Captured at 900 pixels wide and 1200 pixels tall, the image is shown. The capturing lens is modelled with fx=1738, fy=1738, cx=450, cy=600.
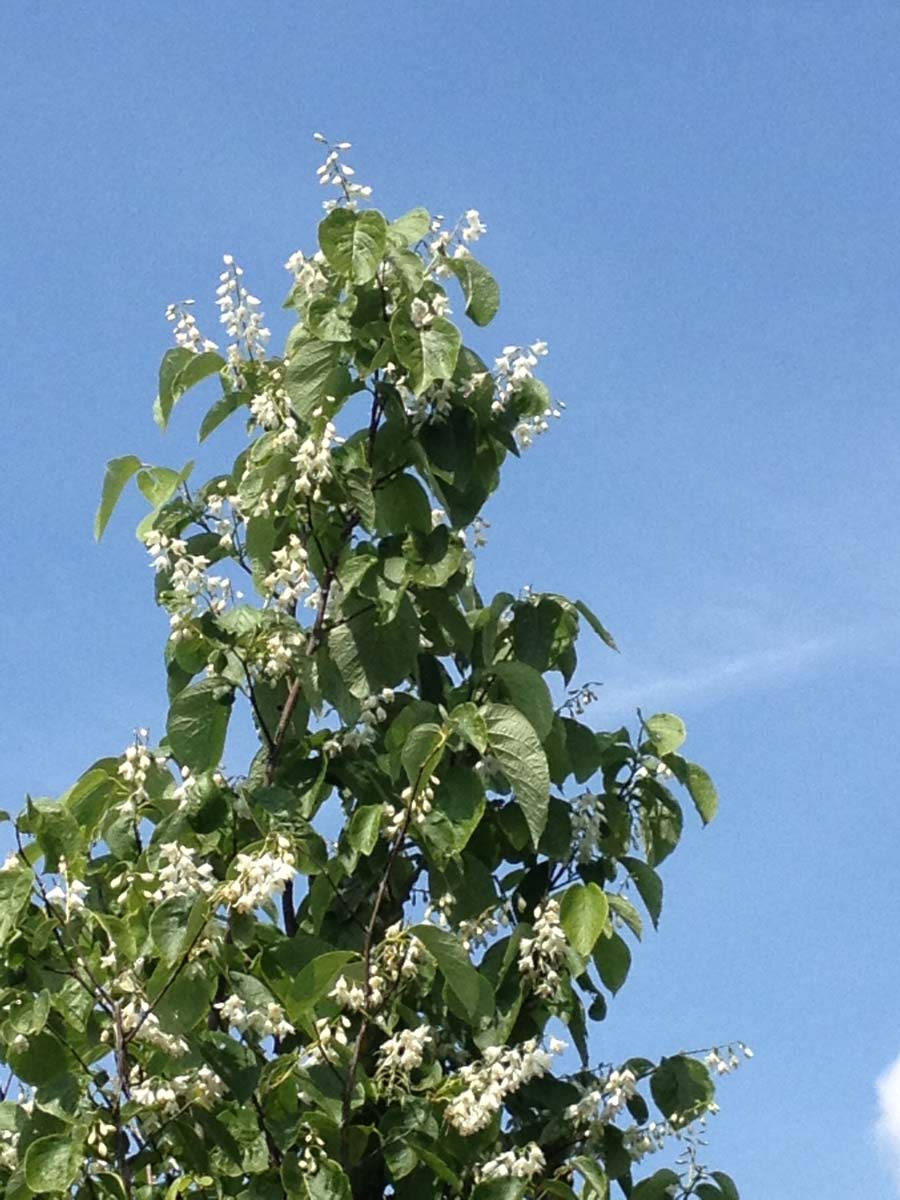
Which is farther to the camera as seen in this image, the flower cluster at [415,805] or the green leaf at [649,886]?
the green leaf at [649,886]

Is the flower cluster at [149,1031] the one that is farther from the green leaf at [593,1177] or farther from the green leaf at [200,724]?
the green leaf at [593,1177]

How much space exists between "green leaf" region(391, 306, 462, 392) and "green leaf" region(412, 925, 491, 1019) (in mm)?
1389

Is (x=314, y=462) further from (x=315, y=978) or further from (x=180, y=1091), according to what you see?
(x=180, y=1091)

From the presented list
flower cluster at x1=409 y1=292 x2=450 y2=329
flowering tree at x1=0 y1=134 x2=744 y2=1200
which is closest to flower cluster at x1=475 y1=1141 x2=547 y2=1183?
flowering tree at x1=0 y1=134 x2=744 y2=1200

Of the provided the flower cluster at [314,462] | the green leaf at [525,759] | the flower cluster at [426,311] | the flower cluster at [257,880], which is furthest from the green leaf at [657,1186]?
the flower cluster at [426,311]

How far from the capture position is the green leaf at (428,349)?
14.7 ft

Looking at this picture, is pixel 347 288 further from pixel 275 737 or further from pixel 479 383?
pixel 275 737

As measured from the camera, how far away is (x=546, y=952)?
14.1 ft

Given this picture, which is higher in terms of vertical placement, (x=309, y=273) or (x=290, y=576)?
(x=309, y=273)

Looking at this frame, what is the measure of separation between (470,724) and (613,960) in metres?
0.87

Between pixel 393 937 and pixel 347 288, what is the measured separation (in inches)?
69.6

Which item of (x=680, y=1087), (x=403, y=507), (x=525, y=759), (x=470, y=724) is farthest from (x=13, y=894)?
(x=680, y=1087)

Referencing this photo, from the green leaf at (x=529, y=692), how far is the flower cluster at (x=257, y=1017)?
1024 mm

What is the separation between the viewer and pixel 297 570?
448 cm
